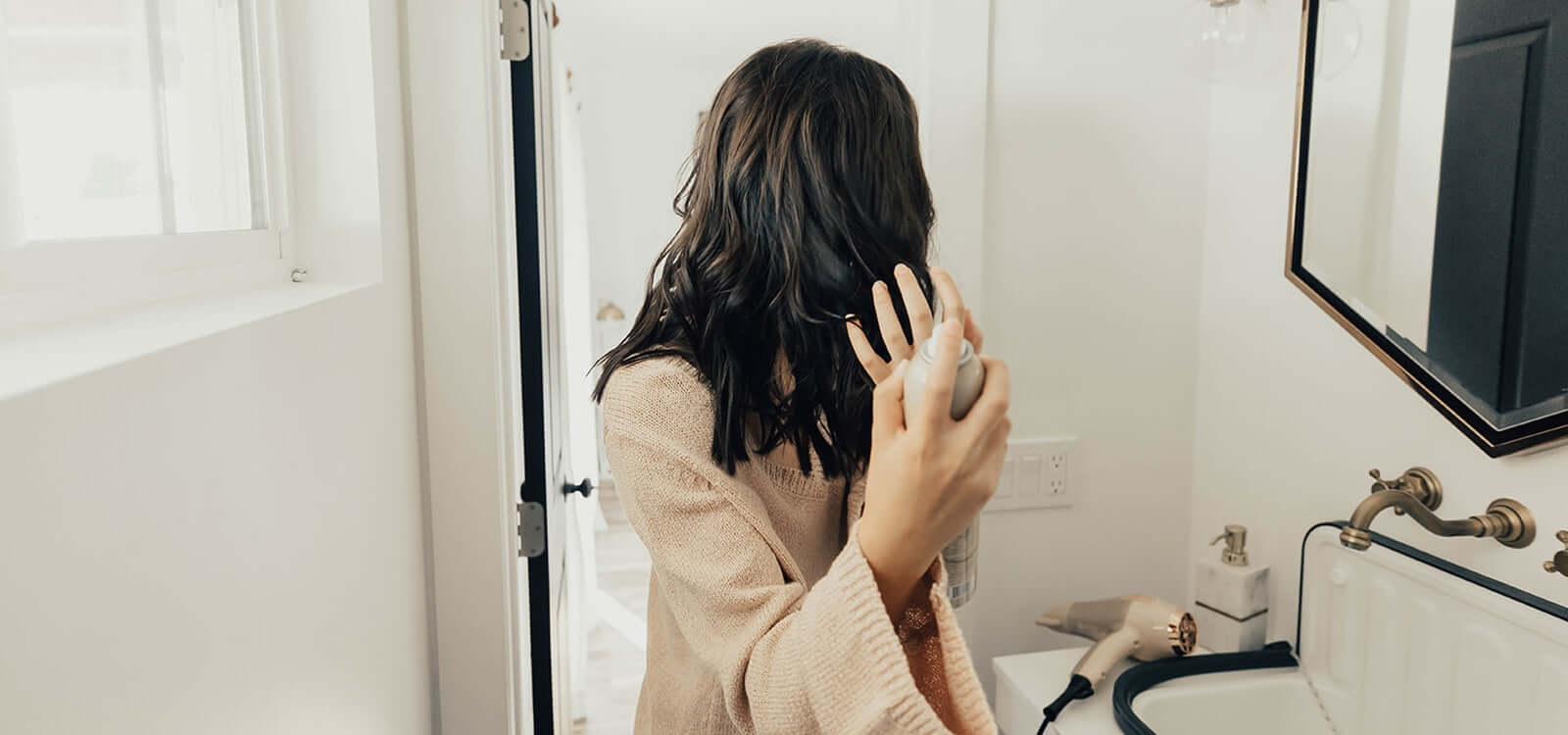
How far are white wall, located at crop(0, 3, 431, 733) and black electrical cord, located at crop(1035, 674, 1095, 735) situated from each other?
0.80 meters

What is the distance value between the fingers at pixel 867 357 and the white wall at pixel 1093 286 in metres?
1.02

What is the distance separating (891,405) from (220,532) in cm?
39

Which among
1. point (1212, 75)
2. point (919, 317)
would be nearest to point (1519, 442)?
point (1212, 75)

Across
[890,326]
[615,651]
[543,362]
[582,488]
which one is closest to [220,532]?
[890,326]

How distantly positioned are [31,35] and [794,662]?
551 millimetres

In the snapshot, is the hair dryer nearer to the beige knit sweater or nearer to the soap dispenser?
the soap dispenser

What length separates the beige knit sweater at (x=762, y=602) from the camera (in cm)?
58

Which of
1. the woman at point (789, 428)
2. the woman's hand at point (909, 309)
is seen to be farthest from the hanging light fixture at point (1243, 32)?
the woman's hand at point (909, 309)

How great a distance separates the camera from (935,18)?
147 centimetres

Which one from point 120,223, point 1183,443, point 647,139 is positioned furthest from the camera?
point 647,139

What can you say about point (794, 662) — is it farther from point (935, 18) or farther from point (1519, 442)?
point (935, 18)

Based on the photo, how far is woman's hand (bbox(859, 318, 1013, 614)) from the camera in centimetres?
52

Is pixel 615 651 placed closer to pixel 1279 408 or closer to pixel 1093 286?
pixel 1093 286

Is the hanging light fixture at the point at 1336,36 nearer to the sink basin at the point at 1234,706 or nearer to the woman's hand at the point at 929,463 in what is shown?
A: the sink basin at the point at 1234,706
